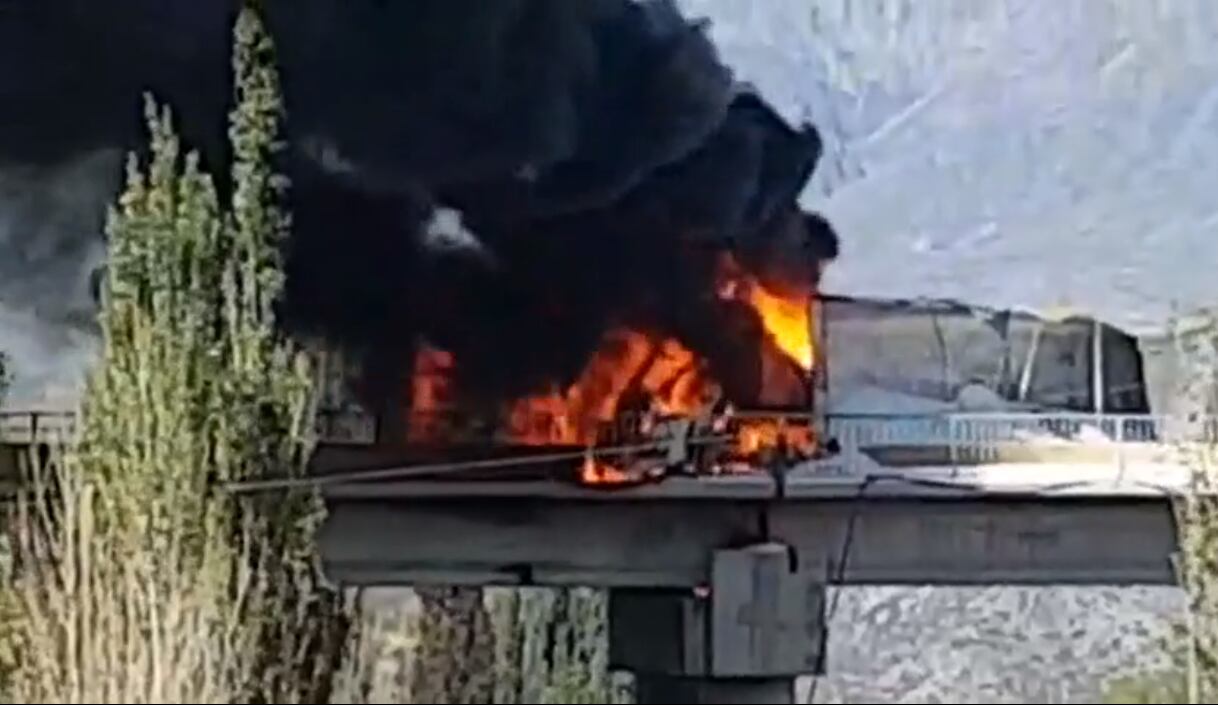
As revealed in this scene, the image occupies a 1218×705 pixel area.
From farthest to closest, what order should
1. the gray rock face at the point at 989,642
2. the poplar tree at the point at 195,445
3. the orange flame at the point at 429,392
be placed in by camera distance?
the gray rock face at the point at 989,642 → the orange flame at the point at 429,392 → the poplar tree at the point at 195,445

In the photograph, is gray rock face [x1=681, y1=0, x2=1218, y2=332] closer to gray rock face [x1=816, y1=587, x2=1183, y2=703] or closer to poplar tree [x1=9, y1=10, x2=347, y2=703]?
gray rock face [x1=816, y1=587, x2=1183, y2=703]

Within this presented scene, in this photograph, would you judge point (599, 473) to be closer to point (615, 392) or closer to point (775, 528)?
point (615, 392)

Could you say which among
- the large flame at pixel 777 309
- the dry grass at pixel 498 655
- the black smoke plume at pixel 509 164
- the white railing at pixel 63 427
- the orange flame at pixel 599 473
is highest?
the black smoke plume at pixel 509 164

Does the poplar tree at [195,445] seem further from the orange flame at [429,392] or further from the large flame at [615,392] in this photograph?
the large flame at [615,392]

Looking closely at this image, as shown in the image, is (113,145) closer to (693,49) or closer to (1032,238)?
(693,49)

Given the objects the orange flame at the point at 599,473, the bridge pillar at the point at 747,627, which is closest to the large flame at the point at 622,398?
the orange flame at the point at 599,473

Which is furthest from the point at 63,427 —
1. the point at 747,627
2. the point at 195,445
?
the point at 747,627
